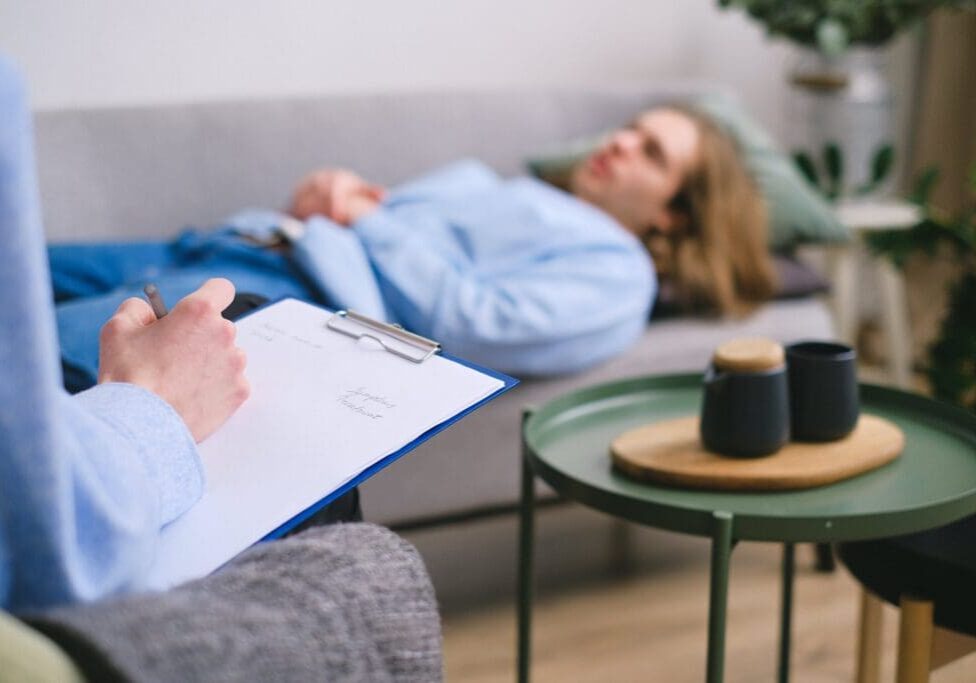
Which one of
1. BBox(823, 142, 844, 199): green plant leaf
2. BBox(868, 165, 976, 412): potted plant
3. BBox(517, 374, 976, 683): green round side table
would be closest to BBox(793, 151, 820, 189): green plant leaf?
BBox(823, 142, 844, 199): green plant leaf

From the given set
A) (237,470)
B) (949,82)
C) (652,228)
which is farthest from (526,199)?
(949,82)

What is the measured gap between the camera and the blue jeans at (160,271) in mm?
1459

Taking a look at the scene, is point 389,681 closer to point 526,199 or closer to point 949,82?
point 526,199

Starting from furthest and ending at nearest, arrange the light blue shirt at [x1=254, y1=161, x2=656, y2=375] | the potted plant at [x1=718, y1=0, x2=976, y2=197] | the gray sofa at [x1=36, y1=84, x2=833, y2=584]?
1. the potted plant at [x1=718, y1=0, x2=976, y2=197]
2. the gray sofa at [x1=36, y1=84, x2=833, y2=584]
3. the light blue shirt at [x1=254, y1=161, x2=656, y2=375]

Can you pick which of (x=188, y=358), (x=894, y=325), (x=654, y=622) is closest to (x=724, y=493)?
(x=188, y=358)

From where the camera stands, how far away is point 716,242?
6.33 feet

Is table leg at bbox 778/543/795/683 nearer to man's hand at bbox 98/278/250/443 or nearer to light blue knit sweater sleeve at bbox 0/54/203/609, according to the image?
man's hand at bbox 98/278/250/443

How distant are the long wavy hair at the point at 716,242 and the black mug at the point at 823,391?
0.75m

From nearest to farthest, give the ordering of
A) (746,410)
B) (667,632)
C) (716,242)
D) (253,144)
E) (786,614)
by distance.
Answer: (746,410) → (786,614) → (667,632) → (716,242) → (253,144)

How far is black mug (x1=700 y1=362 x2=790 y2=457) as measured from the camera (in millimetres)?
1105

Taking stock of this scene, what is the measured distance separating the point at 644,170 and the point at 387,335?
111 centimetres

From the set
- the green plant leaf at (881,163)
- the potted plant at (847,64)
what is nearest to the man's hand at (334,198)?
the potted plant at (847,64)

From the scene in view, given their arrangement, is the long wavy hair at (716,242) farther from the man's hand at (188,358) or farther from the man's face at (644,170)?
the man's hand at (188,358)

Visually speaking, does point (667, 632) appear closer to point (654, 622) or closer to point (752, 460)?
point (654, 622)
